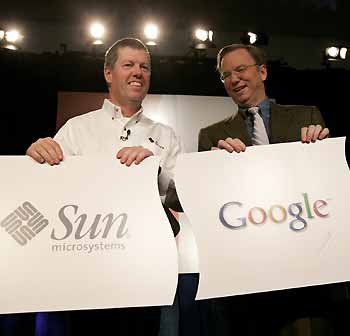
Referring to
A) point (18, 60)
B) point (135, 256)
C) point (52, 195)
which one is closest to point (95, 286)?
point (135, 256)

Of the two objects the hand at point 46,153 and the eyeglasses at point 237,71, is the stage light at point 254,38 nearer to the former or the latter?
the eyeglasses at point 237,71

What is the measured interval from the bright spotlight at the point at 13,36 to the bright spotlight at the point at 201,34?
759mm

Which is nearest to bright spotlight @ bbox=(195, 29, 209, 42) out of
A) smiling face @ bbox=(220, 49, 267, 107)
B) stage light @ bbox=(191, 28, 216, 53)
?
stage light @ bbox=(191, 28, 216, 53)

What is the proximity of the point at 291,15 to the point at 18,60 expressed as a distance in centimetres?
122

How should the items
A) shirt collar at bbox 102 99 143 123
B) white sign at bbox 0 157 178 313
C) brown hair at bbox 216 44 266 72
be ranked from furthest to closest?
brown hair at bbox 216 44 266 72 → shirt collar at bbox 102 99 143 123 → white sign at bbox 0 157 178 313

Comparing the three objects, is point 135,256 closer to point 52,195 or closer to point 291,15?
point 52,195

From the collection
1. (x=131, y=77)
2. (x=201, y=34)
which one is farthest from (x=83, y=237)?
(x=201, y=34)

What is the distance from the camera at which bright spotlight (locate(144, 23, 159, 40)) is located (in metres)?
1.98

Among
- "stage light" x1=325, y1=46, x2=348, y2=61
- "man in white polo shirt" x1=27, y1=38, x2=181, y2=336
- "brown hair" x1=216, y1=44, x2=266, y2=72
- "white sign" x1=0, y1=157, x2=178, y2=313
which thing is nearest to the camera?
"white sign" x1=0, y1=157, x2=178, y2=313

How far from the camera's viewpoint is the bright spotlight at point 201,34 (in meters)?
1.99

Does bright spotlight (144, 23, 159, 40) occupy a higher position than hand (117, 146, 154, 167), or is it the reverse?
bright spotlight (144, 23, 159, 40)

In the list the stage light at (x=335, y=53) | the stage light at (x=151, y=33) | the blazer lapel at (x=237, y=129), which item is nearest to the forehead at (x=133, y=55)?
the stage light at (x=151, y=33)

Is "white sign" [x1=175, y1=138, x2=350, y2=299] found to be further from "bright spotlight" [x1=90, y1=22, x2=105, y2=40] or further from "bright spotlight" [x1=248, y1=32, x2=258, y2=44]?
"bright spotlight" [x1=90, y1=22, x2=105, y2=40]

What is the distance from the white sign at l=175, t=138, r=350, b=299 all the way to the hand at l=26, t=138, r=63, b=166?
0.37 m
